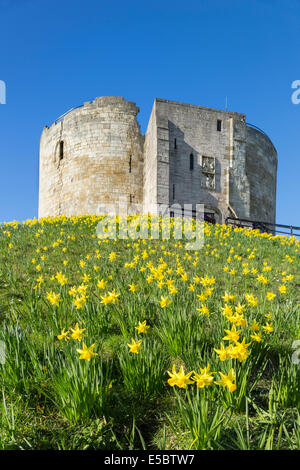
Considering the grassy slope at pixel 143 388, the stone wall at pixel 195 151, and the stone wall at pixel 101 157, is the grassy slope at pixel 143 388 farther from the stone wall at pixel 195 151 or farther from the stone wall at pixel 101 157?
the stone wall at pixel 101 157

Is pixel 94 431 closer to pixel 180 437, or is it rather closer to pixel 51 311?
pixel 180 437

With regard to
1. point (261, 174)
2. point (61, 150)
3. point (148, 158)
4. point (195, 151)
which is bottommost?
point (261, 174)

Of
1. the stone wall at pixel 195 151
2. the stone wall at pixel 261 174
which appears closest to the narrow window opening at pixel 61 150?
the stone wall at pixel 195 151

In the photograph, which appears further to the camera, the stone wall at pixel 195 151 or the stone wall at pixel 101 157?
the stone wall at pixel 101 157

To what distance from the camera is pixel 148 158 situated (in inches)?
811

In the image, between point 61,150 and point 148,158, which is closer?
point 148,158

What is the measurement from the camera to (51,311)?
3359mm

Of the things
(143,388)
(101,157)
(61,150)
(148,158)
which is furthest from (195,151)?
(143,388)

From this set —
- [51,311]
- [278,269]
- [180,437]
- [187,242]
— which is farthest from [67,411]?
[187,242]

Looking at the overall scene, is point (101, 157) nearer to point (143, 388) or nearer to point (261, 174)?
point (261, 174)

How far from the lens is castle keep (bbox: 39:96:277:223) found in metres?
20.3

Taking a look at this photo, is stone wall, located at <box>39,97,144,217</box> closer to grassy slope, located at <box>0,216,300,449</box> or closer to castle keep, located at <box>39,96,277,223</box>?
castle keep, located at <box>39,96,277,223</box>

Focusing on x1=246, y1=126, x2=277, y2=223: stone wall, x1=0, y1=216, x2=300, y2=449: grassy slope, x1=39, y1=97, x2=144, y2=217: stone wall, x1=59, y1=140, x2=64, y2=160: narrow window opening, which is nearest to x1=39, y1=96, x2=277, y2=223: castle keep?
x1=39, y1=97, x2=144, y2=217: stone wall

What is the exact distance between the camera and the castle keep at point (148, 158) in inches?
798
